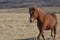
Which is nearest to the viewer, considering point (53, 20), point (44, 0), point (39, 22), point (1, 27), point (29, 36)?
point (39, 22)

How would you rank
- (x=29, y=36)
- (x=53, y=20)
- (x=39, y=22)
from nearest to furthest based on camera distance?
(x=39, y=22) → (x=53, y=20) → (x=29, y=36)

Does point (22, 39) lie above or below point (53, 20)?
below

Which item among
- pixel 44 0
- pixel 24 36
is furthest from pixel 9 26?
pixel 44 0

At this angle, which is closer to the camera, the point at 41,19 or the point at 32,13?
the point at 32,13

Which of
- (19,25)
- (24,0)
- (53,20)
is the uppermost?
(53,20)

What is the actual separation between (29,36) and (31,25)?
3.02m

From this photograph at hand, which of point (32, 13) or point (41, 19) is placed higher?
point (32, 13)

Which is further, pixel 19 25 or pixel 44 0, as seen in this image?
pixel 44 0

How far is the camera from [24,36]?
1271cm

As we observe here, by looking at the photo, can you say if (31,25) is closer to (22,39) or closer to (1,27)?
(1,27)

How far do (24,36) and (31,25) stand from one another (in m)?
2.92

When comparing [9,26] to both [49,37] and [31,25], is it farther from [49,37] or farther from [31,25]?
[49,37]

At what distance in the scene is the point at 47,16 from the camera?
35.7 feet

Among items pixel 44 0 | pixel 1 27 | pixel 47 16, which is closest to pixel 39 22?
pixel 47 16
